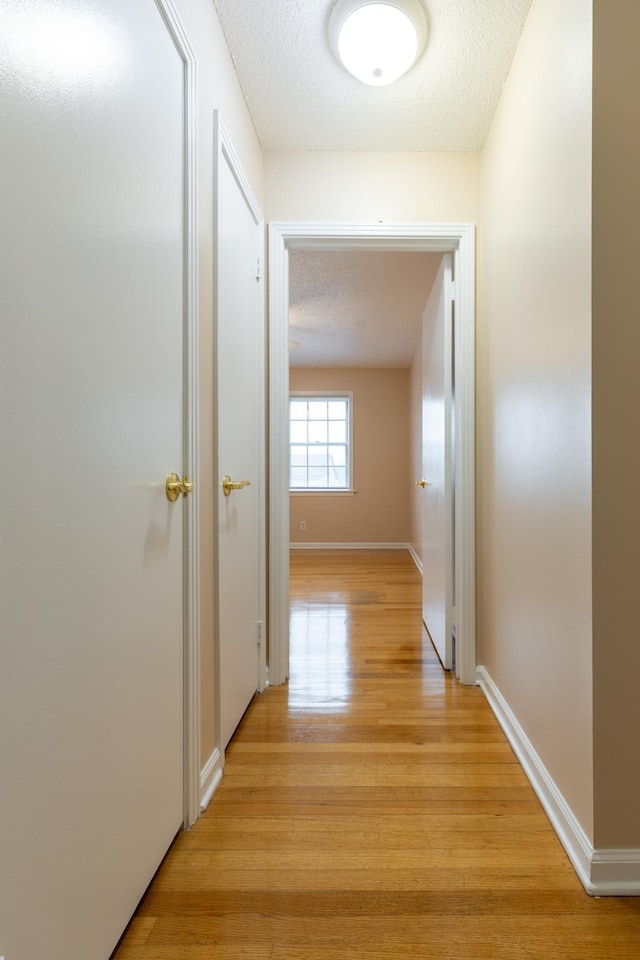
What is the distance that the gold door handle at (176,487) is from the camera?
1338mm

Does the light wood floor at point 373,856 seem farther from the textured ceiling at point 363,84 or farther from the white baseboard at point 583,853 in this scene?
the textured ceiling at point 363,84

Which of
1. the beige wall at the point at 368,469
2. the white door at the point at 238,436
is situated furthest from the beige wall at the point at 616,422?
the beige wall at the point at 368,469

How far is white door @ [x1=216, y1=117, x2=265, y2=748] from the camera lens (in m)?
1.82

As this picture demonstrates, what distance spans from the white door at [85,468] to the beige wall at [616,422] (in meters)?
1.04

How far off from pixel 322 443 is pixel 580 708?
Answer: 5.81 meters

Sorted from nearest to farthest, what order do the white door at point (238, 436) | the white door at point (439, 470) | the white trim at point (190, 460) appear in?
the white trim at point (190, 460) < the white door at point (238, 436) < the white door at point (439, 470)

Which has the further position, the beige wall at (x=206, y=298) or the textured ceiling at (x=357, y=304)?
the textured ceiling at (x=357, y=304)

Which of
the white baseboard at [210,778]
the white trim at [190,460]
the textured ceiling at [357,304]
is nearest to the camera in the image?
the white trim at [190,460]

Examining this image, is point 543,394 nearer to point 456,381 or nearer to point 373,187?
point 456,381

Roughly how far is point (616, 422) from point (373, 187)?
181 centimetres

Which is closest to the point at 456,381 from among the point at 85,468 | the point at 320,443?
the point at 85,468

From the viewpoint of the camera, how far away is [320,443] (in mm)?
7031

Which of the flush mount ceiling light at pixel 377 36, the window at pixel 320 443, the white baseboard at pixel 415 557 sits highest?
the flush mount ceiling light at pixel 377 36

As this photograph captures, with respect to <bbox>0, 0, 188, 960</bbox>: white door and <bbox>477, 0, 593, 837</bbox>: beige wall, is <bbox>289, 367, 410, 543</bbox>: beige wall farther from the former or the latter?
<bbox>0, 0, 188, 960</bbox>: white door
